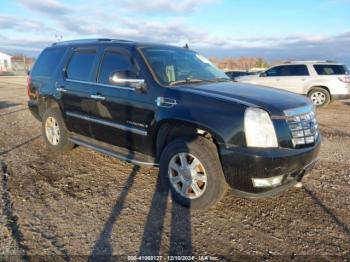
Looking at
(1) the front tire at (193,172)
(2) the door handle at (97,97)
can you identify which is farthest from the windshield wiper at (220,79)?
(2) the door handle at (97,97)

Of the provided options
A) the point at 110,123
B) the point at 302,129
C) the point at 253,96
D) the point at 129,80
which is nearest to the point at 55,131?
the point at 110,123

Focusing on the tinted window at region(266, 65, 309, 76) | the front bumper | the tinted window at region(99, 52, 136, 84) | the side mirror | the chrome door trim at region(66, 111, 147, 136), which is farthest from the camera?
the tinted window at region(266, 65, 309, 76)

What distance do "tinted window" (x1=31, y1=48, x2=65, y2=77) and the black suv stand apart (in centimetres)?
19

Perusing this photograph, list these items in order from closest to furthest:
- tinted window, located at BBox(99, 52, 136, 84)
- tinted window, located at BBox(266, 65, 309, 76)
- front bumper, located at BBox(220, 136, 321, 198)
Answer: front bumper, located at BBox(220, 136, 321, 198) < tinted window, located at BBox(99, 52, 136, 84) < tinted window, located at BBox(266, 65, 309, 76)

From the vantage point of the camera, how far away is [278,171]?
342 cm

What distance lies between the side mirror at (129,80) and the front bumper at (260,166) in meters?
1.35

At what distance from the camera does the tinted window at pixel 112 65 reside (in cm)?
453

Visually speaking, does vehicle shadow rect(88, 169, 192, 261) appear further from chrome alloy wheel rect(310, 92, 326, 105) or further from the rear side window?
the rear side window

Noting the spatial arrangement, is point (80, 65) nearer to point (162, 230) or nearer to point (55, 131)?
point (55, 131)

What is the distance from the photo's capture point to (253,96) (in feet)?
12.4

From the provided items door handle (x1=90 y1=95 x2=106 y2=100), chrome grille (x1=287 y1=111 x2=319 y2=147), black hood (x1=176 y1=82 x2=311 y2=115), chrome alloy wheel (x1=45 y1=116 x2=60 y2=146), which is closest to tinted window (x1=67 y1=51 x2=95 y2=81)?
door handle (x1=90 y1=95 x2=106 y2=100)

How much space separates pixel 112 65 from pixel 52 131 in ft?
6.78

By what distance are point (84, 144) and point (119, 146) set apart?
0.78 m

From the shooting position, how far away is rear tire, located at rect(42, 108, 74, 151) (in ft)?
18.8
